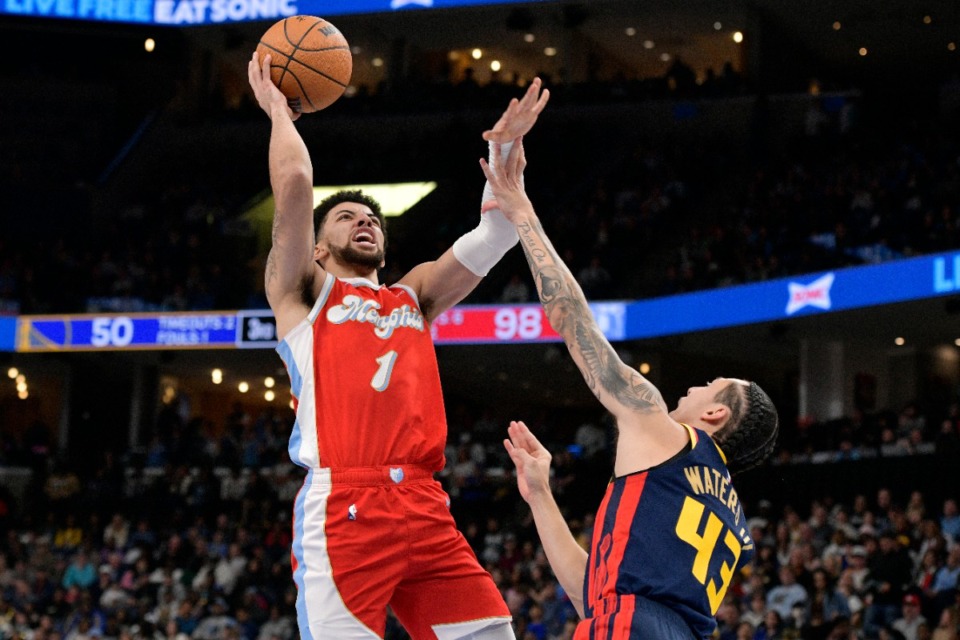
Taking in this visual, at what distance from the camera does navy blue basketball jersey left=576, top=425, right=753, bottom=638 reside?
4234mm

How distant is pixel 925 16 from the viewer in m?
29.2

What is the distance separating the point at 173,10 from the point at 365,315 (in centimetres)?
2620

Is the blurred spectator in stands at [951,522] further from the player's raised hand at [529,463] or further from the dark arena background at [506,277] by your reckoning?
the player's raised hand at [529,463]

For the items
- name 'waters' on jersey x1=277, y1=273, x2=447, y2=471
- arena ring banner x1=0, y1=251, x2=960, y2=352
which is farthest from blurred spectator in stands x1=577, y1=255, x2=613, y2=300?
name 'waters' on jersey x1=277, y1=273, x2=447, y2=471

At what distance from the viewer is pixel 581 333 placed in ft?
15.0

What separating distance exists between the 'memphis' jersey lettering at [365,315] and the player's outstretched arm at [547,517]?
2.03ft

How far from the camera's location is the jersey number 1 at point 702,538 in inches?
170

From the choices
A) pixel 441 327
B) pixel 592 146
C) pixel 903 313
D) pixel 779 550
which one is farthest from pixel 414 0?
pixel 779 550

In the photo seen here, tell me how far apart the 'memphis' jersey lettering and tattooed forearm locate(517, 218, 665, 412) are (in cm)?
77

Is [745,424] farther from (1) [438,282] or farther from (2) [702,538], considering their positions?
(1) [438,282]

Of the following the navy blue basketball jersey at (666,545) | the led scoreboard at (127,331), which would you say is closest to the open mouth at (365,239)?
the navy blue basketball jersey at (666,545)

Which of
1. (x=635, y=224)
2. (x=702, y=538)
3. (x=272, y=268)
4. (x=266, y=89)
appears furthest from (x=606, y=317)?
(x=702, y=538)

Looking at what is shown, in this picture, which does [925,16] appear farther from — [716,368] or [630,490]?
[630,490]

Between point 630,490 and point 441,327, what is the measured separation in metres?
20.0
